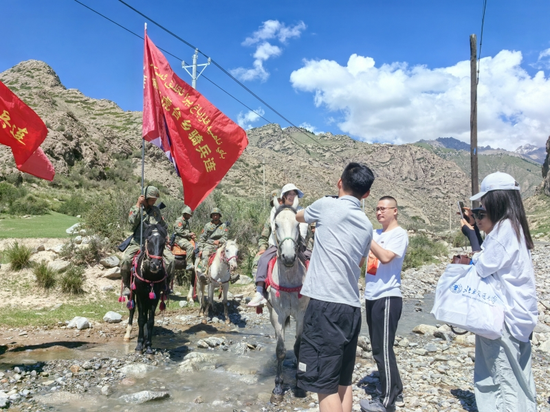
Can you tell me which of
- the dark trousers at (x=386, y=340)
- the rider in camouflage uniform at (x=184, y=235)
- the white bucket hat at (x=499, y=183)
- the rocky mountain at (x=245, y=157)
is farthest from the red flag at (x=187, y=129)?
the rocky mountain at (x=245, y=157)

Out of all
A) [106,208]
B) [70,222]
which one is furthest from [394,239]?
[70,222]

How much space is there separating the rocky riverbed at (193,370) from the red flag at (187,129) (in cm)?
274

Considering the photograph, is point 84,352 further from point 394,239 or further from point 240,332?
point 394,239

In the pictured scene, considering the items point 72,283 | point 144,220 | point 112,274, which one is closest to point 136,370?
point 144,220

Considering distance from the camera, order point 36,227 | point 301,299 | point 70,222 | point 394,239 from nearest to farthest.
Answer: point 394,239
point 301,299
point 36,227
point 70,222

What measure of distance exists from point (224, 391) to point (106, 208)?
10207 millimetres

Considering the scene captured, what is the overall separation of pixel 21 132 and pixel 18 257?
5.74 m

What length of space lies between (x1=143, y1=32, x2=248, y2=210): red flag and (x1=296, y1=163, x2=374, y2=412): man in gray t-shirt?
3507mm

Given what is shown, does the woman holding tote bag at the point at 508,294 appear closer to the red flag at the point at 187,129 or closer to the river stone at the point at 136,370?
the red flag at the point at 187,129

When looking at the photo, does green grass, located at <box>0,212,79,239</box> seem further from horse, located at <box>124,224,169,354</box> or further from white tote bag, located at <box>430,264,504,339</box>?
white tote bag, located at <box>430,264,504,339</box>

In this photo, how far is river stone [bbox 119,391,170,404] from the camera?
16.4 ft

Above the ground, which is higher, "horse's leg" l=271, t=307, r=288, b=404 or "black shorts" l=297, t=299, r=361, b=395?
"black shorts" l=297, t=299, r=361, b=395

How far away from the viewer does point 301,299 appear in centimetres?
538

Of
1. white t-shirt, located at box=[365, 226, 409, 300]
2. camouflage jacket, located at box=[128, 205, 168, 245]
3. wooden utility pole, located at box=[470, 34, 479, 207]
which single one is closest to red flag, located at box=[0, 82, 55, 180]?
camouflage jacket, located at box=[128, 205, 168, 245]
